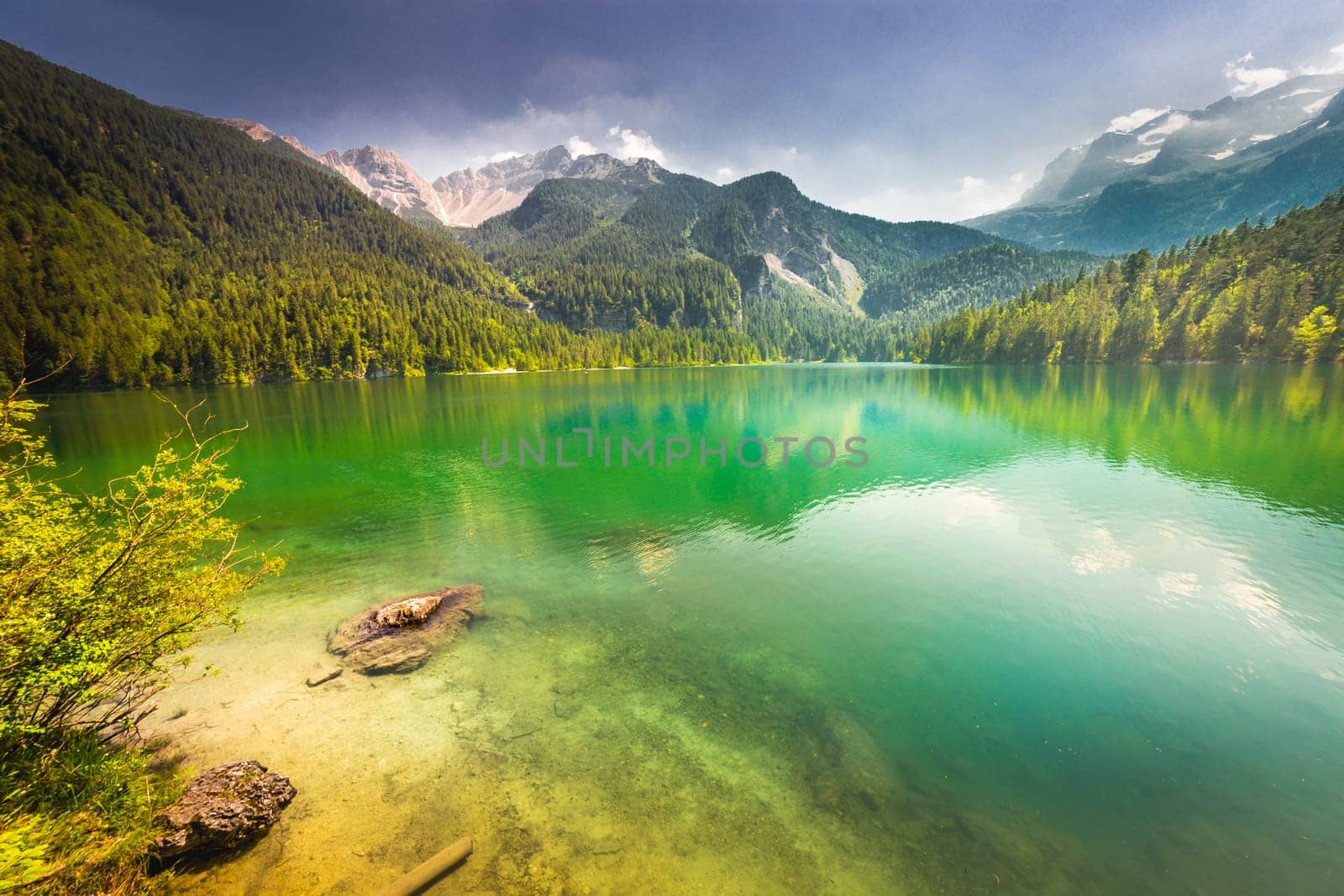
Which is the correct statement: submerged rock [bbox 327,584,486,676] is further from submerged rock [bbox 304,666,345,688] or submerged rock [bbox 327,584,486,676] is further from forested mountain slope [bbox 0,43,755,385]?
forested mountain slope [bbox 0,43,755,385]

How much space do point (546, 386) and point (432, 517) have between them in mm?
82183

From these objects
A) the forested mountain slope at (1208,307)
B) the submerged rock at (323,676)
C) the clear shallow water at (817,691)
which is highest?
the forested mountain slope at (1208,307)

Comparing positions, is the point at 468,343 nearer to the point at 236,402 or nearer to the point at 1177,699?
the point at 236,402

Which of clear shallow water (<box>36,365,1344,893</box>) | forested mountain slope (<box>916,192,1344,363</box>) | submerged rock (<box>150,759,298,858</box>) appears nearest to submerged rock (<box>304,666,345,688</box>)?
clear shallow water (<box>36,365,1344,893</box>)

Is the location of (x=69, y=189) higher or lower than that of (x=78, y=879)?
higher

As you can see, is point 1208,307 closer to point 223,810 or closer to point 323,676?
point 323,676

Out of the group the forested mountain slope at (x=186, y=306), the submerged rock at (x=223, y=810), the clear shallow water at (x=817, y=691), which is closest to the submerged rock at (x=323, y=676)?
the clear shallow water at (x=817, y=691)

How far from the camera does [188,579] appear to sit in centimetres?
800

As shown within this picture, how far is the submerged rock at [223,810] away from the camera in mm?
6832

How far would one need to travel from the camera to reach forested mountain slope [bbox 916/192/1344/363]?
83.1 m

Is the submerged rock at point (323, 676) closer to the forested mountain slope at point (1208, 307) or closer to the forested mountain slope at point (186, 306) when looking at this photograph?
the forested mountain slope at point (186, 306)

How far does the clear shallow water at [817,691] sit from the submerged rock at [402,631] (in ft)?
1.81

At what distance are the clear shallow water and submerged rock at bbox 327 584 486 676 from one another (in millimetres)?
553

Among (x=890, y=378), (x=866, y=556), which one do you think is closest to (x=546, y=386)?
(x=890, y=378)
